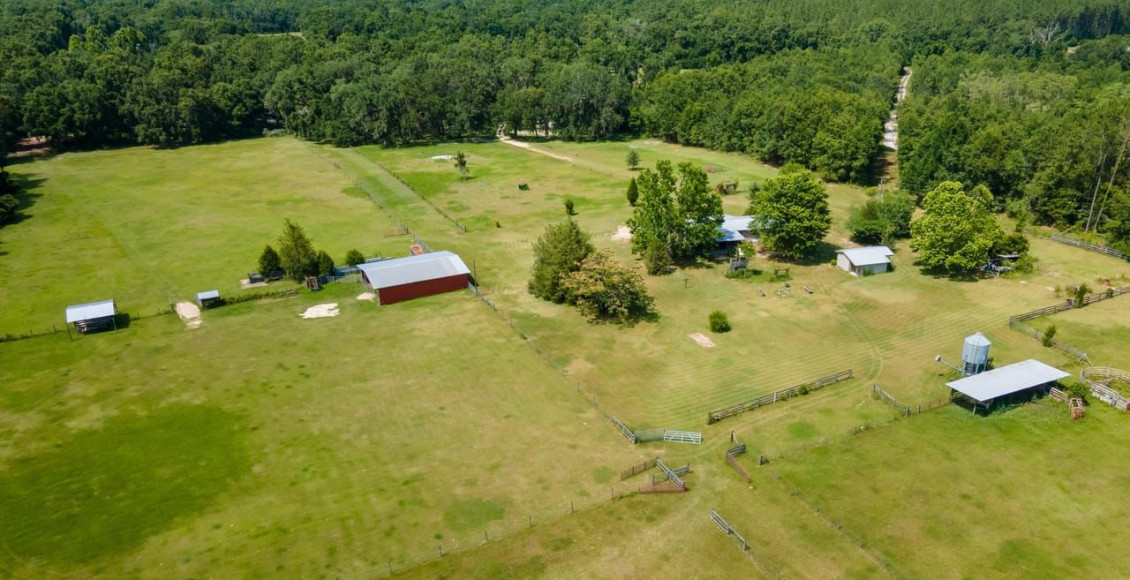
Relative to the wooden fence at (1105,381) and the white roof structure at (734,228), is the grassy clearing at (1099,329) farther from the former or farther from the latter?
the white roof structure at (734,228)

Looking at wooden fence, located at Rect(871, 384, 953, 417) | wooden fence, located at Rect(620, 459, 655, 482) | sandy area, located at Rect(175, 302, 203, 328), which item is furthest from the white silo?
sandy area, located at Rect(175, 302, 203, 328)

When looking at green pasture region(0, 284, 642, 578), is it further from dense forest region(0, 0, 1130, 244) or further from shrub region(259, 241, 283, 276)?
dense forest region(0, 0, 1130, 244)

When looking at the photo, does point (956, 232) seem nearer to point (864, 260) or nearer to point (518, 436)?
point (864, 260)

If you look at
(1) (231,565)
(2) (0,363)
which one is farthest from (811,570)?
(2) (0,363)

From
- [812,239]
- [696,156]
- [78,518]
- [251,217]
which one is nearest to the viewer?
[78,518]

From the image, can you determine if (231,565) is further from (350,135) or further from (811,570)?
(350,135)

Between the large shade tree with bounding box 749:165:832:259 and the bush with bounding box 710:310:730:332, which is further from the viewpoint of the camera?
the large shade tree with bounding box 749:165:832:259

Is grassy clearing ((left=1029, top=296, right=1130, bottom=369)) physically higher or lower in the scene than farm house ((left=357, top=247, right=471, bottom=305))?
lower
